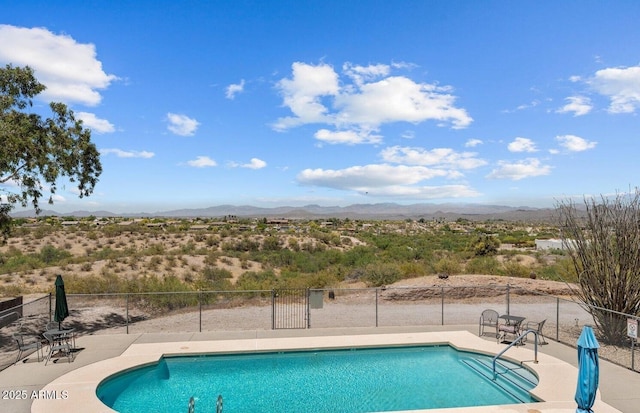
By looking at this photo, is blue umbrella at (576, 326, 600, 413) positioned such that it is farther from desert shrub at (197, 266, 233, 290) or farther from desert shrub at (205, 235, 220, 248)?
desert shrub at (205, 235, 220, 248)

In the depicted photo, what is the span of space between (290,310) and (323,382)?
27.5 ft

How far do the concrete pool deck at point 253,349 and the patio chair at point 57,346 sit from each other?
337mm

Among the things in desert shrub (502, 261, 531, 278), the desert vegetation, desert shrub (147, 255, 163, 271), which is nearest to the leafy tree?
the desert vegetation

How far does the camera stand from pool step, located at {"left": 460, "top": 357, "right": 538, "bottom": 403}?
36.9 feet

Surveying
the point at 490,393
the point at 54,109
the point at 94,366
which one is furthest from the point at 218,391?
the point at 54,109

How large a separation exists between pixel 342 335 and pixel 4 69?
52.5 feet

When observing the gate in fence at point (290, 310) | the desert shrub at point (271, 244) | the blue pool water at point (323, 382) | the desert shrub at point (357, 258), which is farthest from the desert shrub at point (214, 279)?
the desert shrub at point (271, 244)

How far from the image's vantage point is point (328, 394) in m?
11.6

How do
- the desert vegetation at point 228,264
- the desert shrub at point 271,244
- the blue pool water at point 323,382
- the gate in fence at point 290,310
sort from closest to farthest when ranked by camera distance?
1. the blue pool water at point 323,382
2. the gate in fence at point 290,310
3. the desert vegetation at point 228,264
4. the desert shrub at point 271,244

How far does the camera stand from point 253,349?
47.2ft

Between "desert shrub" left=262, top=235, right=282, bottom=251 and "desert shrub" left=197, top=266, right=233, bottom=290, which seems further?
"desert shrub" left=262, top=235, right=282, bottom=251

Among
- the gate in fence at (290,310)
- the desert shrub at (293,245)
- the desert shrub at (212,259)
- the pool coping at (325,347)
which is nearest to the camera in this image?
the pool coping at (325,347)

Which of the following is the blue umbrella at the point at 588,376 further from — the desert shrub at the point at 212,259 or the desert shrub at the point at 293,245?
the desert shrub at the point at 293,245

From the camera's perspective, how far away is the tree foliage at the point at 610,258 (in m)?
14.3
